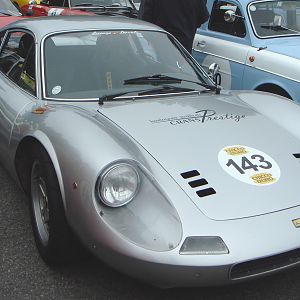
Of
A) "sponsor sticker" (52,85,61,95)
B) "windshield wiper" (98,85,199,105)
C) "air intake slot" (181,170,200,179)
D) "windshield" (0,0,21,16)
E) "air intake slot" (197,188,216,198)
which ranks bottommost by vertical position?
"windshield" (0,0,21,16)

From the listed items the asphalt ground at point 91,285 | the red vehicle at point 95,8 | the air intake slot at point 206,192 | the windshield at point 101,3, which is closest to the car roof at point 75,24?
the asphalt ground at point 91,285

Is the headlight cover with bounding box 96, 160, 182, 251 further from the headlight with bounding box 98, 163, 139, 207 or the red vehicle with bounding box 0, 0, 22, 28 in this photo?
the red vehicle with bounding box 0, 0, 22, 28

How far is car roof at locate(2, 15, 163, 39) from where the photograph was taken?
3.66m

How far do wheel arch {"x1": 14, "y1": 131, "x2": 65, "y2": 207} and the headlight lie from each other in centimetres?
31

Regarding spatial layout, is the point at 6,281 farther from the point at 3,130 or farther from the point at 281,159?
the point at 281,159

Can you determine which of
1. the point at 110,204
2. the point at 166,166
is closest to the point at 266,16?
the point at 166,166

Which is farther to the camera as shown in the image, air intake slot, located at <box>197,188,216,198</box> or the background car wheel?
the background car wheel

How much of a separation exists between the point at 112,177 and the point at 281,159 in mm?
1003

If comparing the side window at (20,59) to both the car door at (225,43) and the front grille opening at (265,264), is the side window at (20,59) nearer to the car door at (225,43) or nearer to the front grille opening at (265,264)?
the front grille opening at (265,264)

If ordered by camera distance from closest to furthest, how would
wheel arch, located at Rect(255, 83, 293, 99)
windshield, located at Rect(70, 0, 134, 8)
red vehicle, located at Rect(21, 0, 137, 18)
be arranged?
1. wheel arch, located at Rect(255, 83, 293, 99)
2. red vehicle, located at Rect(21, 0, 137, 18)
3. windshield, located at Rect(70, 0, 134, 8)

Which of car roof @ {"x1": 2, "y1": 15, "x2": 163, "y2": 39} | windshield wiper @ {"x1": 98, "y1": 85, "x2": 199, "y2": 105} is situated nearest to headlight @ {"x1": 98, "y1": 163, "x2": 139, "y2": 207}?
windshield wiper @ {"x1": 98, "y1": 85, "x2": 199, "y2": 105}

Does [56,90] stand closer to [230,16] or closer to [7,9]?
[230,16]

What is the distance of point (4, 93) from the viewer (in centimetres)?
371

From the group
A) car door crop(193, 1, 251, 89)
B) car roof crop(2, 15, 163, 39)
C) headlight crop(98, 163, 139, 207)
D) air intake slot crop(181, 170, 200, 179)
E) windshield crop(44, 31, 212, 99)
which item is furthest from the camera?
car door crop(193, 1, 251, 89)
